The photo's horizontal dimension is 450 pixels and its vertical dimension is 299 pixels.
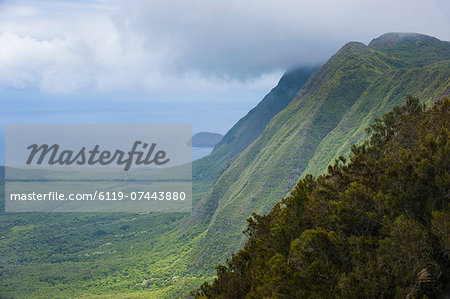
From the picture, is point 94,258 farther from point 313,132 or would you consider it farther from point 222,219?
point 313,132

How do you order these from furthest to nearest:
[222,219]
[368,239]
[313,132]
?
[313,132], [222,219], [368,239]

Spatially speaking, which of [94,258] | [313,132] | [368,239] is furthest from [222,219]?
[368,239]

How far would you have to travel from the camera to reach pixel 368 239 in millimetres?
21406

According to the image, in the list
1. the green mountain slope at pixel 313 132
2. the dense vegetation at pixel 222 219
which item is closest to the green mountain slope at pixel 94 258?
the dense vegetation at pixel 222 219

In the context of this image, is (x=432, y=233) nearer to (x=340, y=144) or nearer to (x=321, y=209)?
(x=321, y=209)

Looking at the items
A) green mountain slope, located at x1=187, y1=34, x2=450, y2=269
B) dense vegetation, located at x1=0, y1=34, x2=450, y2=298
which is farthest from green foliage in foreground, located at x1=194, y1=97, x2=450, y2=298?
green mountain slope, located at x1=187, y1=34, x2=450, y2=269

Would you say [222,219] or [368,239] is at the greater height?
[368,239]

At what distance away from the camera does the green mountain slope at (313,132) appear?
122750 millimetres

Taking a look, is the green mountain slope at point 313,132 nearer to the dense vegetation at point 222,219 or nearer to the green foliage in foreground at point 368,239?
the dense vegetation at point 222,219

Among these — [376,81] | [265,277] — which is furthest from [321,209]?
[376,81]

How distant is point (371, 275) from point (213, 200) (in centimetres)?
15153

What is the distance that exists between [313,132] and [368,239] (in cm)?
13200

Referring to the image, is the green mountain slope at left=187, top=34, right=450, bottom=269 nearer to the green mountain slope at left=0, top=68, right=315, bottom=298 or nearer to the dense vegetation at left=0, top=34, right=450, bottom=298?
the dense vegetation at left=0, top=34, right=450, bottom=298

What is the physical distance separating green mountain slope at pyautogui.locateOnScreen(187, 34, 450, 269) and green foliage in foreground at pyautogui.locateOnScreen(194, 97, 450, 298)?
7795cm
